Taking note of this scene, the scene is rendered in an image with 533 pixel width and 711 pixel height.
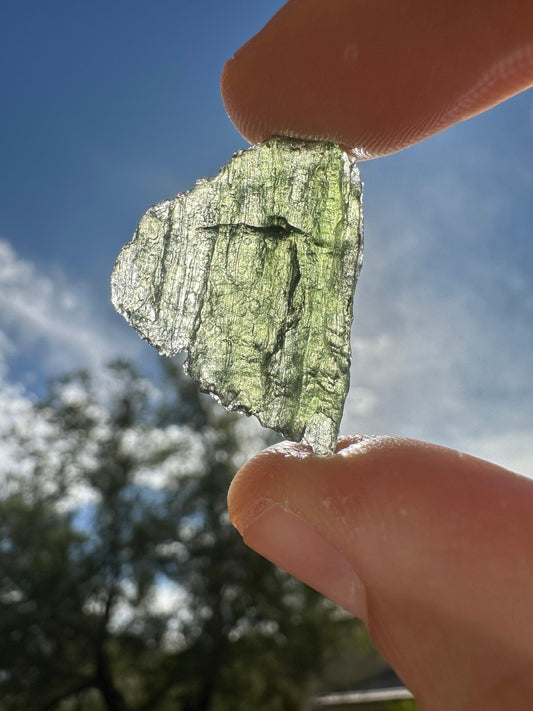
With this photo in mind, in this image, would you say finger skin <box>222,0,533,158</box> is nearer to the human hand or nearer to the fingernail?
the human hand

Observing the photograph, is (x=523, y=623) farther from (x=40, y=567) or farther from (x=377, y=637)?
(x=40, y=567)

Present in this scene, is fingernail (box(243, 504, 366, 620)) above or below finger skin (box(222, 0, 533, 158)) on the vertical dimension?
below

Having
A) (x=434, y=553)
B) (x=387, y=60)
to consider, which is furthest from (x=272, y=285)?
(x=434, y=553)

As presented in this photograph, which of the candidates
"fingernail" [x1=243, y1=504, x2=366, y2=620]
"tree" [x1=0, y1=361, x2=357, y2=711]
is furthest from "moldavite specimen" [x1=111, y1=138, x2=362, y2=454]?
"tree" [x1=0, y1=361, x2=357, y2=711]

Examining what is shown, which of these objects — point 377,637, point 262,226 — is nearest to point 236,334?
point 262,226

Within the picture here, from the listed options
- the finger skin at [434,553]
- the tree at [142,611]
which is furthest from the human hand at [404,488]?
the tree at [142,611]

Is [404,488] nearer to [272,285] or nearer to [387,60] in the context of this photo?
[272,285]
